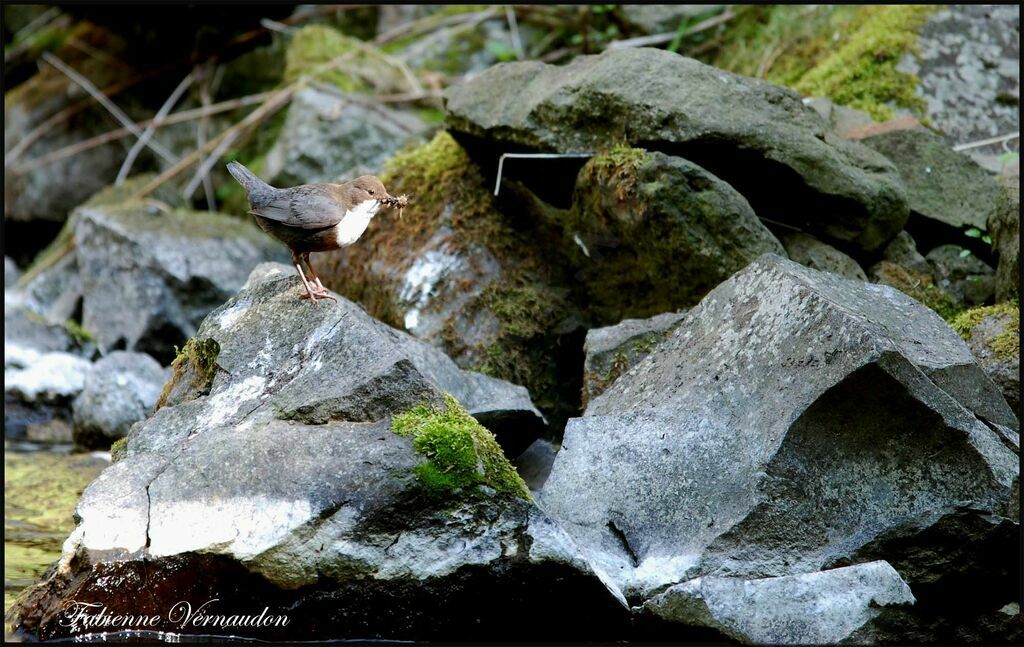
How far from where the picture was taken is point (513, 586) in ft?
11.6

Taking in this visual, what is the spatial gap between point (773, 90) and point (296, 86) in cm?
559

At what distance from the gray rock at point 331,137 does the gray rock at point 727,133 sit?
335 cm

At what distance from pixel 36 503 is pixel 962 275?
523 centimetres

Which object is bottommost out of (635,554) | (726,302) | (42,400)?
(42,400)

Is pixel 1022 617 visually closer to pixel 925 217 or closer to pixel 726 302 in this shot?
pixel 726 302

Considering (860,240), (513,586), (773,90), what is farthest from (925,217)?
(513,586)

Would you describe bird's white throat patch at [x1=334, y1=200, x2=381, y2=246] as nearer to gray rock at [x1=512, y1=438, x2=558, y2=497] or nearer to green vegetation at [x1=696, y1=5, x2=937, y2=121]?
gray rock at [x1=512, y1=438, x2=558, y2=497]

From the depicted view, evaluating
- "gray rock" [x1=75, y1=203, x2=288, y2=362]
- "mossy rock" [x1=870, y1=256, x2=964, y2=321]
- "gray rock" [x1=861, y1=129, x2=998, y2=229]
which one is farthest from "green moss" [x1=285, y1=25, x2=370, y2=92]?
"mossy rock" [x1=870, y1=256, x2=964, y2=321]

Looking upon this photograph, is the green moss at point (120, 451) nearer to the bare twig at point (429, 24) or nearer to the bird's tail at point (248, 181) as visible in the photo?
the bird's tail at point (248, 181)

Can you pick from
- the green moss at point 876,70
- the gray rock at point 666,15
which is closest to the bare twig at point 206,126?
the gray rock at point 666,15

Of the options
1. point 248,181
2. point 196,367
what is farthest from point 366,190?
point 196,367

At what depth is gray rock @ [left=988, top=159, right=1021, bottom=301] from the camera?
16.4 feet

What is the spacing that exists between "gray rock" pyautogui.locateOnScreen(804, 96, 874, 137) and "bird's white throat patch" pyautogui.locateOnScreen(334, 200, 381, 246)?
321 centimetres

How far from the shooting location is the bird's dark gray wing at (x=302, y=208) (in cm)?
448
